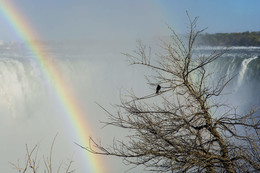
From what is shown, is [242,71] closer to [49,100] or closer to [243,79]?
[243,79]

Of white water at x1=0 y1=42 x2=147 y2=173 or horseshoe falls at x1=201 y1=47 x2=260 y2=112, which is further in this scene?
white water at x1=0 y1=42 x2=147 y2=173

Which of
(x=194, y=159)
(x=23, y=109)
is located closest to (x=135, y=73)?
(x=23, y=109)

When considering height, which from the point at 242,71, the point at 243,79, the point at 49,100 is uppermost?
the point at 242,71

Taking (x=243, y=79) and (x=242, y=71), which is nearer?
(x=243, y=79)

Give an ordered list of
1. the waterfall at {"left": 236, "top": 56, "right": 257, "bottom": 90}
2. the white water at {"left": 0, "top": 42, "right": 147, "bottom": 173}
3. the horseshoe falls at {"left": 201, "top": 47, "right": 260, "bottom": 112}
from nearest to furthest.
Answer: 1. the horseshoe falls at {"left": 201, "top": 47, "right": 260, "bottom": 112}
2. the waterfall at {"left": 236, "top": 56, "right": 257, "bottom": 90}
3. the white water at {"left": 0, "top": 42, "right": 147, "bottom": 173}

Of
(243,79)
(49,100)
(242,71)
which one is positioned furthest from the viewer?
(49,100)

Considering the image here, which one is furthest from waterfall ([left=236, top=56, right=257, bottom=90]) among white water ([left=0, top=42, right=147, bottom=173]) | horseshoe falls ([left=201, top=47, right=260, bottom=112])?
white water ([left=0, top=42, right=147, bottom=173])

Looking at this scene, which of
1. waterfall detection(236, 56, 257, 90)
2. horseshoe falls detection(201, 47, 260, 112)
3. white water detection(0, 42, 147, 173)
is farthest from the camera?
white water detection(0, 42, 147, 173)

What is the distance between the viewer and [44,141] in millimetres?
22141

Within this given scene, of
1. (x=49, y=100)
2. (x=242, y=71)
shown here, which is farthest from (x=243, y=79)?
(x=49, y=100)

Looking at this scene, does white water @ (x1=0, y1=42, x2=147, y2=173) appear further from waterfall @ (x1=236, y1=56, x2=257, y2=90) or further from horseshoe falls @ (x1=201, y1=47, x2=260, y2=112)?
waterfall @ (x1=236, y1=56, x2=257, y2=90)

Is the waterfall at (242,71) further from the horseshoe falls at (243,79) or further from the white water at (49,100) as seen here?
the white water at (49,100)

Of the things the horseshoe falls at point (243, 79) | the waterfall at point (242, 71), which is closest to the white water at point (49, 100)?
the horseshoe falls at point (243, 79)

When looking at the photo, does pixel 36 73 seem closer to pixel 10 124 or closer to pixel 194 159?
pixel 10 124
